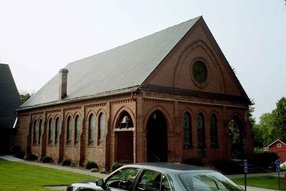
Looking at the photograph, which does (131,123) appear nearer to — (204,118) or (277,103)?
(204,118)

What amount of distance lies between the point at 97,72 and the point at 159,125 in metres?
8.26

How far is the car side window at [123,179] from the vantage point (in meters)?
7.29

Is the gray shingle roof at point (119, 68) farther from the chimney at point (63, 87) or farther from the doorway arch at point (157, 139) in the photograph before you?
the doorway arch at point (157, 139)

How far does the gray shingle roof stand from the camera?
2374cm

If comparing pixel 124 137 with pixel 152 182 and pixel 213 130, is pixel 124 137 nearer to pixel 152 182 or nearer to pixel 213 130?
pixel 213 130

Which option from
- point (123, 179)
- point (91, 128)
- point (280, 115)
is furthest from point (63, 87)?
point (280, 115)

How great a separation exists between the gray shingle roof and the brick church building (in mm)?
106

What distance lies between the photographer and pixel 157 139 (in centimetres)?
2559

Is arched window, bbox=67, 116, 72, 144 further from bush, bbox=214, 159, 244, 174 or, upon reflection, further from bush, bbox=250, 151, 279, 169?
bush, bbox=250, 151, 279, 169

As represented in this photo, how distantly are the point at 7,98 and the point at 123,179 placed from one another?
39741 mm

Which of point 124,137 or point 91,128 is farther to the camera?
point 91,128

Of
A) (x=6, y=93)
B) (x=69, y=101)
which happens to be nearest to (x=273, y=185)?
(x=69, y=101)

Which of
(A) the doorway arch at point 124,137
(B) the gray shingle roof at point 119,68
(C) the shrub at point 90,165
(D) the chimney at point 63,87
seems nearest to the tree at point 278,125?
(B) the gray shingle roof at point 119,68

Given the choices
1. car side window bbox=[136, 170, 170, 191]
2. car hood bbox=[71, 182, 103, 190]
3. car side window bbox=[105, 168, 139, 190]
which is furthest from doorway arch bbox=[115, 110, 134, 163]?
car side window bbox=[136, 170, 170, 191]
